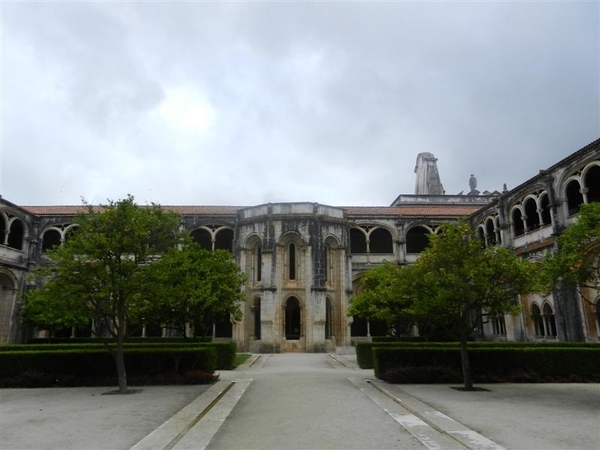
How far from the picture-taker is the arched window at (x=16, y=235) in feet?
116

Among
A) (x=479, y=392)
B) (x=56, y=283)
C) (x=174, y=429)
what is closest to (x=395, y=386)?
(x=479, y=392)

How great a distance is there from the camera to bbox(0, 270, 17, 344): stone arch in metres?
32.4

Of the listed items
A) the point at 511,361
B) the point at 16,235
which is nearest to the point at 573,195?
the point at 511,361

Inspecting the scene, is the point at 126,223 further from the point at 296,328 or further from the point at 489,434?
the point at 296,328

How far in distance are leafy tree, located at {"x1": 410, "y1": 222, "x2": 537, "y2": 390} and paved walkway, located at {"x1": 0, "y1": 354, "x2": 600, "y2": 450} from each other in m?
2.49

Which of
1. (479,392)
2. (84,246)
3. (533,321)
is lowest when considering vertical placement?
(479,392)

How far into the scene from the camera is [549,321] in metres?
26.6

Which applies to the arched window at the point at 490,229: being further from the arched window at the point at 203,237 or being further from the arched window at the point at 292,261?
the arched window at the point at 203,237

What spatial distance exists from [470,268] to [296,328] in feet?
71.3

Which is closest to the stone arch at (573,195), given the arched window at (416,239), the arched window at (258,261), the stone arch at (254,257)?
the arched window at (416,239)

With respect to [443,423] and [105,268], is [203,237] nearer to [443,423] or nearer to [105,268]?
[105,268]

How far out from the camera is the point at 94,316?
14523 mm

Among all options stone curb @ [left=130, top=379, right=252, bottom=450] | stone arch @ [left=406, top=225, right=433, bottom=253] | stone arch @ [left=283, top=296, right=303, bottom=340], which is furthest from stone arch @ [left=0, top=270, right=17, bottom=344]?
stone arch @ [left=406, top=225, right=433, bottom=253]

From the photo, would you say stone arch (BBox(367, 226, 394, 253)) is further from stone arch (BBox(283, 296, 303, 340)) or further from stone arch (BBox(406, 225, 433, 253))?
stone arch (BBox(283, 296, 303, 340))
